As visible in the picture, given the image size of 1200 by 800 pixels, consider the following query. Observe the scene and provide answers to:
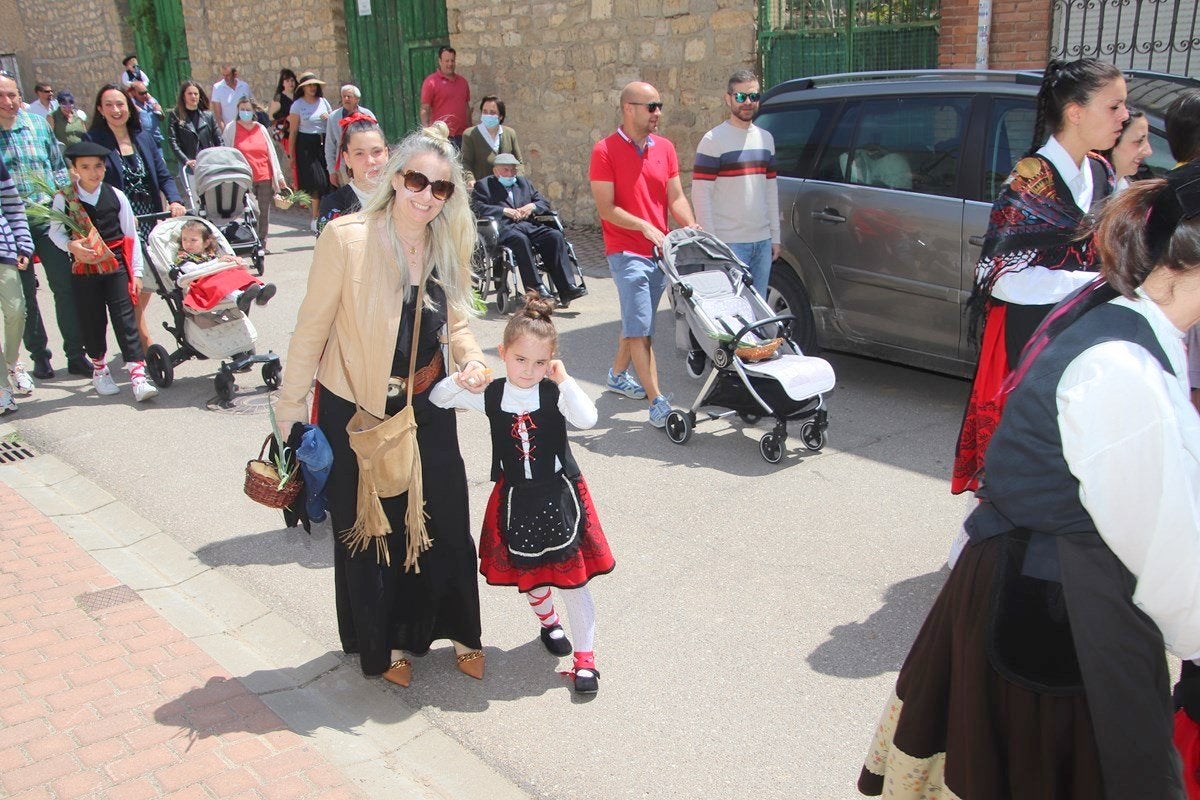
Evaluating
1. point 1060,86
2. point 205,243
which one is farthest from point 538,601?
point 205,243

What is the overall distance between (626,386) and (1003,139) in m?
2.78

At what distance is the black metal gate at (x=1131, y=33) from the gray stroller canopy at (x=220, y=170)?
731 cm

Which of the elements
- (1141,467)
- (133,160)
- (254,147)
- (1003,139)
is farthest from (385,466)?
(254,147)

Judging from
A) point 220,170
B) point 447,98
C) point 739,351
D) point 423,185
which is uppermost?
point 423,185

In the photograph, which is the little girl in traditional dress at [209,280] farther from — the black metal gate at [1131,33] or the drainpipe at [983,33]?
the black metal gate at [1131,33]

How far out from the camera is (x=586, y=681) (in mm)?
4066

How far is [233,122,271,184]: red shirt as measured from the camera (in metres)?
13.0

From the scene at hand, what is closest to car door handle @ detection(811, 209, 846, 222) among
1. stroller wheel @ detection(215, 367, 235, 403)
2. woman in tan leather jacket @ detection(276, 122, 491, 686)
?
woman in tan leather jacket @ detection(276, 122, 491, 686)

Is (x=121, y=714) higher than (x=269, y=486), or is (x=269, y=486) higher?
(x=269, y=486)

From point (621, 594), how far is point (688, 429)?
6.07 feet

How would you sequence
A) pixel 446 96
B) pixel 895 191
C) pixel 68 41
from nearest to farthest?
pixel 895 191
pixel 446 96
pixel 68 41

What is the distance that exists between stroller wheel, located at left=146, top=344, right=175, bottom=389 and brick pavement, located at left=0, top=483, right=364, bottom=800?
3.22m

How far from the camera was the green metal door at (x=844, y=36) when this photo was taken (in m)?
10.6

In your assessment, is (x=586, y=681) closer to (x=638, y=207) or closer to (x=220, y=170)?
(x=638, y=207)
